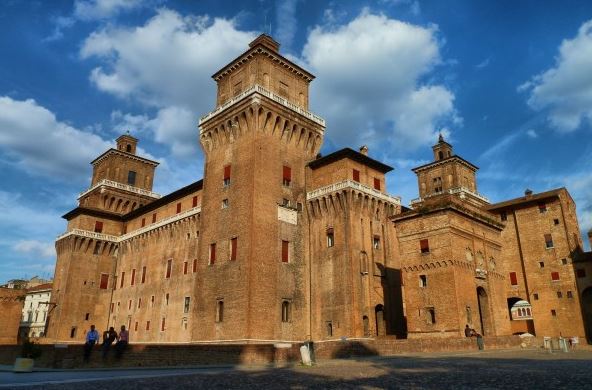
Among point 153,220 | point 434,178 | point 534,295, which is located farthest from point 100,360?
point 434,178

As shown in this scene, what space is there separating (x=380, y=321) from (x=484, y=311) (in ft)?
26.2

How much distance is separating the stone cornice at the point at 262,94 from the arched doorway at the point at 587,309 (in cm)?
2887

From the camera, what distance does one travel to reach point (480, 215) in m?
36.5

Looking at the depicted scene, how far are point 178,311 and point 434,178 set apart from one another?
38650 millimetres

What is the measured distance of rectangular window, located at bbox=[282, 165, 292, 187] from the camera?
3993 centimetres

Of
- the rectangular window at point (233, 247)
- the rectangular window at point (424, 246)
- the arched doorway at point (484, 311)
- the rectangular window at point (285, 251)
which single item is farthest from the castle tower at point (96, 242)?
the arched doorway at point (484, 311)

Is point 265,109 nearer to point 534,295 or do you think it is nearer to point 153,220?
point 153,220

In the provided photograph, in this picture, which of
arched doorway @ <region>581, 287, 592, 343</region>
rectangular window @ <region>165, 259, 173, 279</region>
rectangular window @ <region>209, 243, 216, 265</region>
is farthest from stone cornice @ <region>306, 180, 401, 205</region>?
arched doorway @ <region>581, 287, 592, 343</region>

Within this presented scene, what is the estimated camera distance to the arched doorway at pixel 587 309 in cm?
4150

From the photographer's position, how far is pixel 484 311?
113ft

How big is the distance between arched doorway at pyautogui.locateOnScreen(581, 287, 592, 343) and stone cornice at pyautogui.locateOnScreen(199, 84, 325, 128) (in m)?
28.9

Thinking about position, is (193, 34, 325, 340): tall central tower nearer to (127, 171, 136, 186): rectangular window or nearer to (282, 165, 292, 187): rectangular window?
(282, 165, 292, 187): rectangular window

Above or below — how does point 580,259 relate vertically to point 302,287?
above

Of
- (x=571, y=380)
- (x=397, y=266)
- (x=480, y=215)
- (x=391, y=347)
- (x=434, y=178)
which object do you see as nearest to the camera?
(x=571, y=380)
